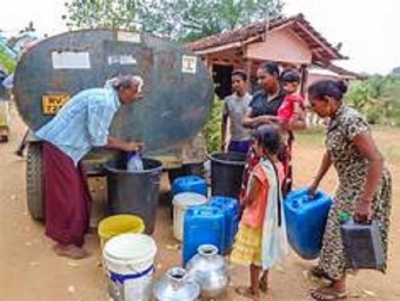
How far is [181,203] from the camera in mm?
4656

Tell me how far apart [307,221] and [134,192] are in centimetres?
153

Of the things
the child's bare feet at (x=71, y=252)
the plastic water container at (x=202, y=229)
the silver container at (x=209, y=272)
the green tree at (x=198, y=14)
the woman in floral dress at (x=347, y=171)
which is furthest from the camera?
the green tree at (x=198, y=14)

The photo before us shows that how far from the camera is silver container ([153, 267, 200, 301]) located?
11.2 feet

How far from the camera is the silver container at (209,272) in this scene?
11.8 feet

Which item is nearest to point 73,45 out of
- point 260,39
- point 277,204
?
A: point 277,204

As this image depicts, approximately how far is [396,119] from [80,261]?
1812 centimetres

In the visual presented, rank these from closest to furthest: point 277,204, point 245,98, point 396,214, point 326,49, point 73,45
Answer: point 277,204, point 73,45, point 245,98, point 396,214, point 326,49

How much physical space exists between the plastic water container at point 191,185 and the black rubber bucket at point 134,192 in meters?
0.50

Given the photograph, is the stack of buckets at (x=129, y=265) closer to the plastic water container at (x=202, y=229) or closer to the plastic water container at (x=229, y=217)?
the plastic water container at (x=202, y=229)

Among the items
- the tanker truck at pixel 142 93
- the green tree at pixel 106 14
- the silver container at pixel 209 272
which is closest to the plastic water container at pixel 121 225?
the silver container at pixel 209 272

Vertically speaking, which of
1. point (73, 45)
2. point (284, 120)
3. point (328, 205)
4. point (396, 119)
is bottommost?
point (396, 119)

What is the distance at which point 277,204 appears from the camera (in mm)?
3502

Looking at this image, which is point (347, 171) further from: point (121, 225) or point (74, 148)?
point (74, 148)

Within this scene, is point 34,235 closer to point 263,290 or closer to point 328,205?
point 263,290
